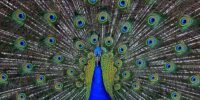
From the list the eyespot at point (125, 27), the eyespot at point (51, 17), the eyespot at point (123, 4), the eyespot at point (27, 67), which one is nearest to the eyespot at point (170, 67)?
the eyespot at point (125, 27)

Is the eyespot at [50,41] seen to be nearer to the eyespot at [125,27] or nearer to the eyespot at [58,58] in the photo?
the eyespot at [58,58]

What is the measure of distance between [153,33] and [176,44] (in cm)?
20

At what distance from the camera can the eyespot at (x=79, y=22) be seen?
145 inches

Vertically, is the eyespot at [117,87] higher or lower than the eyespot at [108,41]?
lower

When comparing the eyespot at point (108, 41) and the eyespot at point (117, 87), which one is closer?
the eyespot at point (108, 41)

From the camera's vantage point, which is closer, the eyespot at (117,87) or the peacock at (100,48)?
the peacock at (100,48)

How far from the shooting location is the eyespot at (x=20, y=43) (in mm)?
3766

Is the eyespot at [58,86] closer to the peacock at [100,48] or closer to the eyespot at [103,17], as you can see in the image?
the peacock at [100,48]

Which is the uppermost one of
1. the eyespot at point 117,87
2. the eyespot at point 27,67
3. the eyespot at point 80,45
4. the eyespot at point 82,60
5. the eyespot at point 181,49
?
the eyespot at point 80,45

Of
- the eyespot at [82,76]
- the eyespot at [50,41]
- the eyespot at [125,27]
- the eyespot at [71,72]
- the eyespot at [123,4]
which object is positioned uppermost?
the eyespot at [123,4]

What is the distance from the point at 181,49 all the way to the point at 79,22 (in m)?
0.83

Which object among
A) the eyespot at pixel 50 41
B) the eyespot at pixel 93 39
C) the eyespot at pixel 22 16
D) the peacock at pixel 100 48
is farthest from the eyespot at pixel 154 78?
the eyespot at pixel 22 16

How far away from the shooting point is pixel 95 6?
3709mm

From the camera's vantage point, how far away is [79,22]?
12.1ft
